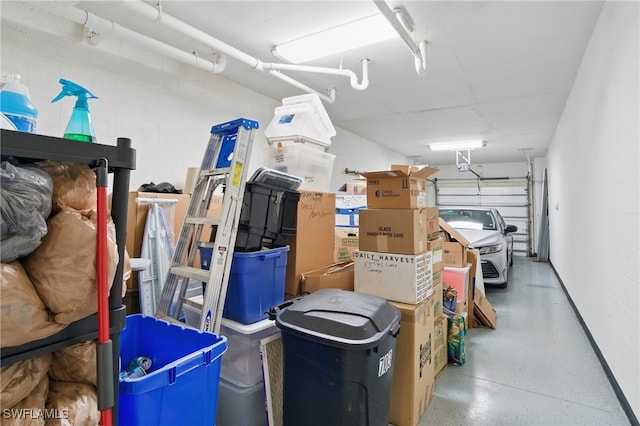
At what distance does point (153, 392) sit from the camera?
1104mm

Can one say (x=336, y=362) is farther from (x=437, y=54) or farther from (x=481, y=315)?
(x=437, y=54)

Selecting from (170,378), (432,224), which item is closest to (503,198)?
(432,224)

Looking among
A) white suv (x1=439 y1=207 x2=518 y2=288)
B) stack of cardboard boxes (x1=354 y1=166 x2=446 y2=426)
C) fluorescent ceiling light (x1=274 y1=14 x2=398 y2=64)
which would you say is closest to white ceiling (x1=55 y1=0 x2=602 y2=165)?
fluorescent ceiling light (x1=274 y1=14 x2=398 y2=64)

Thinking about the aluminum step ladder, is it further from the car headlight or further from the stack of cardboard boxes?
the car headlight

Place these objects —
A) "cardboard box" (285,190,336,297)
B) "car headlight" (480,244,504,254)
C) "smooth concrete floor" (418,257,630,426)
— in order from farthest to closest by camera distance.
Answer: "car headlight" (480,244,504,254), "cardboard box" (285,190,336,297), "smooth concrete floor" (418,257,630,426)

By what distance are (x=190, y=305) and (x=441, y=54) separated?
3.28m

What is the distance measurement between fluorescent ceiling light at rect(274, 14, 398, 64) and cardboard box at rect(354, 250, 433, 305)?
1856 millimetres

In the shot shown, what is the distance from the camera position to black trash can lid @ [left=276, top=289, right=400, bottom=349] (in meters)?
1.46

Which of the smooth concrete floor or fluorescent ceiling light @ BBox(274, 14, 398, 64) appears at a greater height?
fluorescent ceiling light @ BBox(274, 14, 398, 64)

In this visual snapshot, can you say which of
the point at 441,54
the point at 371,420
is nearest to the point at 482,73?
the point at 441,54

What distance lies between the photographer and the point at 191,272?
1.78 meters

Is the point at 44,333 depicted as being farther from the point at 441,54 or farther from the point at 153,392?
the point at 441,54

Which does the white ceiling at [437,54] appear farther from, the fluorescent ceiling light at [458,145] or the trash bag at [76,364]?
the trash bag at [76,364]

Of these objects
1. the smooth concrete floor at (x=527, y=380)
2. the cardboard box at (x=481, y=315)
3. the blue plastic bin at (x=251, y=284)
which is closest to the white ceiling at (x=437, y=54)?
the blue plastic bin at (x=251, y=284)
